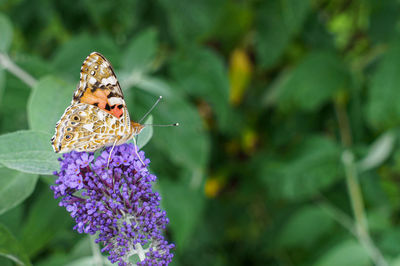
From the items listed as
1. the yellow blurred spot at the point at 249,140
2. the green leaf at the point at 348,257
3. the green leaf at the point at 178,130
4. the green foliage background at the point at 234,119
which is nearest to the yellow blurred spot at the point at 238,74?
the green foliage background at the point at 234,119

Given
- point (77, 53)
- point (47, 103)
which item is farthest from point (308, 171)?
point (47, 103)

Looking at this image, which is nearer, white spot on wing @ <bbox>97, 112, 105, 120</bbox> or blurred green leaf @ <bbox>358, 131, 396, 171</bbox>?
white spot on wing @ <bbox>97, 112, 105, 120</bbox>

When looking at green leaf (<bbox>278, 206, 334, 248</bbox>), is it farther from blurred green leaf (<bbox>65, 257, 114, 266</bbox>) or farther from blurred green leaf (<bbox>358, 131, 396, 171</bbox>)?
blurred green leaf (<bbox>65, 257, 114, 266</bbox>)

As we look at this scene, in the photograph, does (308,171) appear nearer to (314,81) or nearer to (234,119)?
(314,81)

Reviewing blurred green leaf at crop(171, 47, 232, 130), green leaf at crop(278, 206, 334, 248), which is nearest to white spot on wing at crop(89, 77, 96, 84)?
blurred green leaf at crop(171, 47, 232, 130)

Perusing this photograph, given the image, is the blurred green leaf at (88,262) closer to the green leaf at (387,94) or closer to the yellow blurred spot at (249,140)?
the green leaf at (387,94)

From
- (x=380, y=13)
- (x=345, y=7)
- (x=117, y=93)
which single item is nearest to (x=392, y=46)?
(x=380, y=13)
